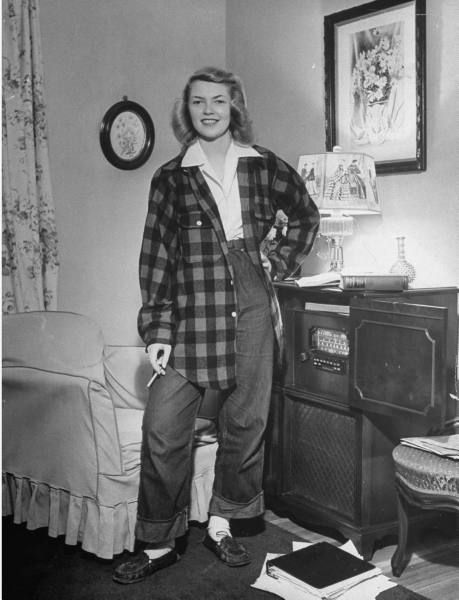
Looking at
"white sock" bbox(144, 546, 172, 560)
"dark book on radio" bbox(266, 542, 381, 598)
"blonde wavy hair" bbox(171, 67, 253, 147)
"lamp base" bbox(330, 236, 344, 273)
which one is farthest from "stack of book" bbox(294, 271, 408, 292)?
"white sock" bbox(144, 546, 172, 560)

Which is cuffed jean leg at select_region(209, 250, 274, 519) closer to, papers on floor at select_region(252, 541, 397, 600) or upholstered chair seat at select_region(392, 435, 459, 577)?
papers on floor at select_region(252, 541, 397, 600)

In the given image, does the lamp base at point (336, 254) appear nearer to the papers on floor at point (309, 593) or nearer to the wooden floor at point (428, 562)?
the wooden floor at point (428, 562)

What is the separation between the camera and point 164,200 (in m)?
2.21

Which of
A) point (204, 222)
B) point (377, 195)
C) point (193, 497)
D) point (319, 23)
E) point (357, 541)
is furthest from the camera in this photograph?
point (319, 23)

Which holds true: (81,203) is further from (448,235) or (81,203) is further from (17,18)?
(448,235)

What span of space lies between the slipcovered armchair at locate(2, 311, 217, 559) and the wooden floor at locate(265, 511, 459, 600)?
464mm

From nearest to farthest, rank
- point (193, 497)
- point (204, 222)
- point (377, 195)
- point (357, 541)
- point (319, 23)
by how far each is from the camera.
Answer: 1. point (204, 222)
2. point (357, 541)
3. point (193, 497)
4. point (377, 195)
5. point (319, 23)

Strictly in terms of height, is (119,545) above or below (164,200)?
below

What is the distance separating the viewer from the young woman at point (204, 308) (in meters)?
2.16

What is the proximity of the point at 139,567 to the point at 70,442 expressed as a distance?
1.52 feet

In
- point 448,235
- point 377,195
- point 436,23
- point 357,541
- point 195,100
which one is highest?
point 436,23

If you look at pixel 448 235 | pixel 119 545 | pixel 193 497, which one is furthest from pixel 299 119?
pixel 119 545

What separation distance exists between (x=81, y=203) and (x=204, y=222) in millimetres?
1262

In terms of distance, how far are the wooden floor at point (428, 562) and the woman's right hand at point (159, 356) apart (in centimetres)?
93
